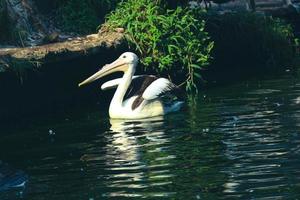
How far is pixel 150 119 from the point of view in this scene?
15.7 m

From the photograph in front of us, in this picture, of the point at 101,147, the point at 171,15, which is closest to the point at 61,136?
the point at 101,147

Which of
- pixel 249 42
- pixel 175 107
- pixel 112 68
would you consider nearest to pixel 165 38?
pixel 112 68

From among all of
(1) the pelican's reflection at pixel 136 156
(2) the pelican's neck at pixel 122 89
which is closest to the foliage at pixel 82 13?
(2) the pelican's neck at pixel 122 89

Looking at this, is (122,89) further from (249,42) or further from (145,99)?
(249,42)

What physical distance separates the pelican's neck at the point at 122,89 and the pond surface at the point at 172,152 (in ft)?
1.44

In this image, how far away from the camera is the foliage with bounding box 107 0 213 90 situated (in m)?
19.0

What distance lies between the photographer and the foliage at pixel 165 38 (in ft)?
62.4

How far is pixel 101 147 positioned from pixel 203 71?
8936 mm

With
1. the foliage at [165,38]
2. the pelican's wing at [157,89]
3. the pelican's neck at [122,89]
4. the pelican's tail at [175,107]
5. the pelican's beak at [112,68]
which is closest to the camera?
the pelican's wing at [157,89]

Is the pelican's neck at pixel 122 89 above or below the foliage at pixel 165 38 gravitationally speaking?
below

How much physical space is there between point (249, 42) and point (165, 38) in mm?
4153

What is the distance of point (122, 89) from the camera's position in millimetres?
16734

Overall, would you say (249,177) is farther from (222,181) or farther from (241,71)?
(241,71)

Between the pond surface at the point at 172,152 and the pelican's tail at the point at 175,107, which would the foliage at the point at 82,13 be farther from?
the pelican's tail at the point at 175,107
